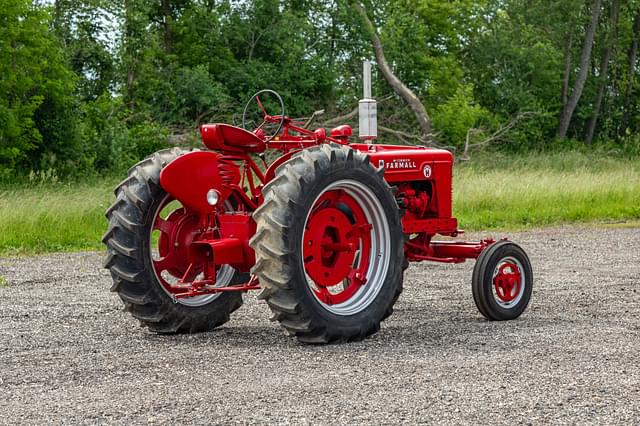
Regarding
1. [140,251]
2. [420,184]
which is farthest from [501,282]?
[140,251]

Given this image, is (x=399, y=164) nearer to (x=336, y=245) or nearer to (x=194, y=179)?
(x=336, y=245)

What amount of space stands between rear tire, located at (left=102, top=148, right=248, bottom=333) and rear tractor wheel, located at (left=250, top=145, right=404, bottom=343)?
103 centimetres

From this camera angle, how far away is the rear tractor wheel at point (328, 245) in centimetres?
725

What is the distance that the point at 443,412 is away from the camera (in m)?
5.55

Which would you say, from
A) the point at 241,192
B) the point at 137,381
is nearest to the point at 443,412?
the point at 137,381

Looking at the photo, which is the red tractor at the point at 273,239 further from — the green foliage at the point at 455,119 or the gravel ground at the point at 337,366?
the green foliage at the point at 455,119

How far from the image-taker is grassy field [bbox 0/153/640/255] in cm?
1544

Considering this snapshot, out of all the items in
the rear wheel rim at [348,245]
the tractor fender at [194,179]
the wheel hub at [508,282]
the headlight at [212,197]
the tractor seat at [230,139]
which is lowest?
the wheel hub at [508,282]

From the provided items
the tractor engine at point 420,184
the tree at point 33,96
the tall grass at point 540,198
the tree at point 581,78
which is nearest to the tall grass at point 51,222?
the tree at point 33,96

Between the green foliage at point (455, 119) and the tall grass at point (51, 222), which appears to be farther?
the green foliage at point (455, 119)

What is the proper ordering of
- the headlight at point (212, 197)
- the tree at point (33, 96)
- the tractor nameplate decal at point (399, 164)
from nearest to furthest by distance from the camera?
the headlight at point (212, 197), the tractor nameplate decal at point (399, 164), the tree at point (33, 96)

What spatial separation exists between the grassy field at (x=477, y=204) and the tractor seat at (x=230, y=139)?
721 centimetres

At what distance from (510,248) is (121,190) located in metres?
3.07

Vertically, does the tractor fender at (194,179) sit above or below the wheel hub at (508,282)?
above
